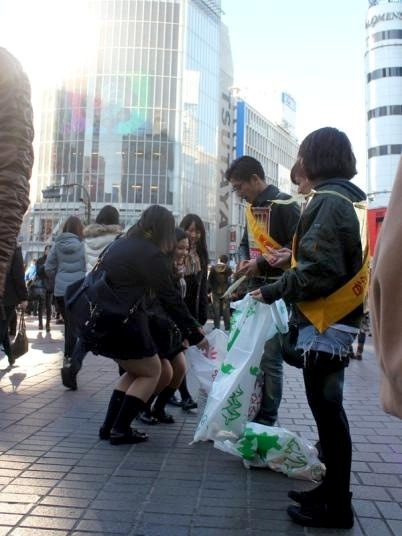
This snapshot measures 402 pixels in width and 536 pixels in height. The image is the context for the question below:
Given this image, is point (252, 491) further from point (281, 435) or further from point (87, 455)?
point (87, 455)

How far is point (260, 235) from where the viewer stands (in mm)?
4023

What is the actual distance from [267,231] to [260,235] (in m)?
0.09

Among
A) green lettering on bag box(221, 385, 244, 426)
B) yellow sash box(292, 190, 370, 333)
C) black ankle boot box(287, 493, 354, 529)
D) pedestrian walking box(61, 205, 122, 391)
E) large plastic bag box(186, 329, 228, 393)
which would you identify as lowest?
black ankle boot box(287, 493, 354, 529)

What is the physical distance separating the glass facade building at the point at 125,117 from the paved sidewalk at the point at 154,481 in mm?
69488

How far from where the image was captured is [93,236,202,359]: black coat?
3.96 metres

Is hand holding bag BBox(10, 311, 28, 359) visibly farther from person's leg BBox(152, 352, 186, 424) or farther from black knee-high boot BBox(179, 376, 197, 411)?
person's leg BBox(152, 352, 186, 424)

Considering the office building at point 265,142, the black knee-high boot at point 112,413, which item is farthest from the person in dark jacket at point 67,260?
the office building at point 265,142

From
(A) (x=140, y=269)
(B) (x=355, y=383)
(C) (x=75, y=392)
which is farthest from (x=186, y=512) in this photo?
(B) (x=355, y=383)

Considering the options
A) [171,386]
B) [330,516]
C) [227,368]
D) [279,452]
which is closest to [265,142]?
[171,386]

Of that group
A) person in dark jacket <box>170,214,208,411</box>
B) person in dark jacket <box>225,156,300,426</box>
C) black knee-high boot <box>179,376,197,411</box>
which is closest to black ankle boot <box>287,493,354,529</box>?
person in dark jacket <box>225,156,300,426</box>

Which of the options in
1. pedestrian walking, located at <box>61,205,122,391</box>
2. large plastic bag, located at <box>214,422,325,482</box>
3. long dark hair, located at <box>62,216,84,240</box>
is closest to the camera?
large plastic bag, located at <box>214,422,325,482</box>

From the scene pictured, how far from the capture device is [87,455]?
Answer: 3.85m

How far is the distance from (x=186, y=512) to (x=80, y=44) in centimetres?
8285

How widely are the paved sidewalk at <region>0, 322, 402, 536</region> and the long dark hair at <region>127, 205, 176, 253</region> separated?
1490 millimetres
